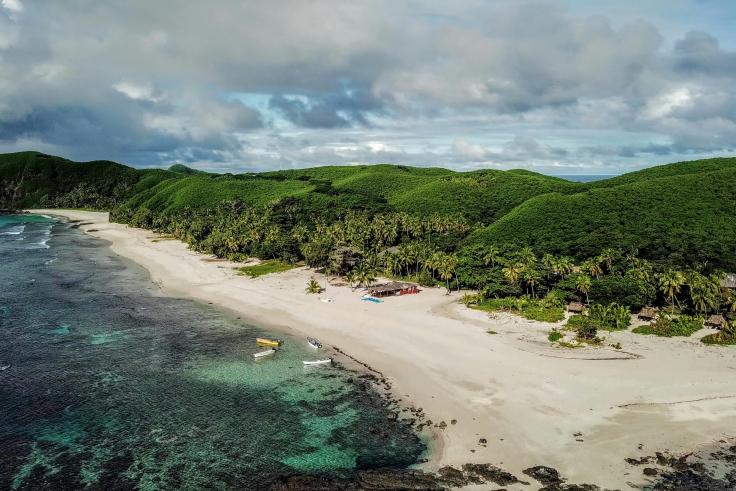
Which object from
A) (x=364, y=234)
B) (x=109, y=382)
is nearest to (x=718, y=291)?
(x=364, y=234)

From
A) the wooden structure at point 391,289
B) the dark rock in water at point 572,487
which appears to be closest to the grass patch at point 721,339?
the dark rock in water at point 572,487

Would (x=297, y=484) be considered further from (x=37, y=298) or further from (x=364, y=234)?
(x=364, y=234)

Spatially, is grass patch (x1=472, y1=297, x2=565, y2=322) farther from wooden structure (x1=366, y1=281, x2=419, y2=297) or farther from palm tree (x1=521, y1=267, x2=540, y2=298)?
wooden structure (x1=366, y1=281, x2=419, y2=297)

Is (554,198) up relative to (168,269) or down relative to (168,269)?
up

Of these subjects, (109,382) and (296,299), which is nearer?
(109,382)

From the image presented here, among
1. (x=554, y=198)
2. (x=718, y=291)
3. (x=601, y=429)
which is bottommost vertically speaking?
(x=601, y=429)

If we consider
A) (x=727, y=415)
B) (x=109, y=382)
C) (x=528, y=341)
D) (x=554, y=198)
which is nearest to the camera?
(x=727, y=415)

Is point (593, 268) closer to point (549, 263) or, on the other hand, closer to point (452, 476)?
point (549, 263)

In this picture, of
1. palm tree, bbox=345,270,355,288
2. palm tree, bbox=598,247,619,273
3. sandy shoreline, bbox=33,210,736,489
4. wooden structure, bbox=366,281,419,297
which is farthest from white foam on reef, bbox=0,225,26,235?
palm tree, bbox=598,247,619,273
